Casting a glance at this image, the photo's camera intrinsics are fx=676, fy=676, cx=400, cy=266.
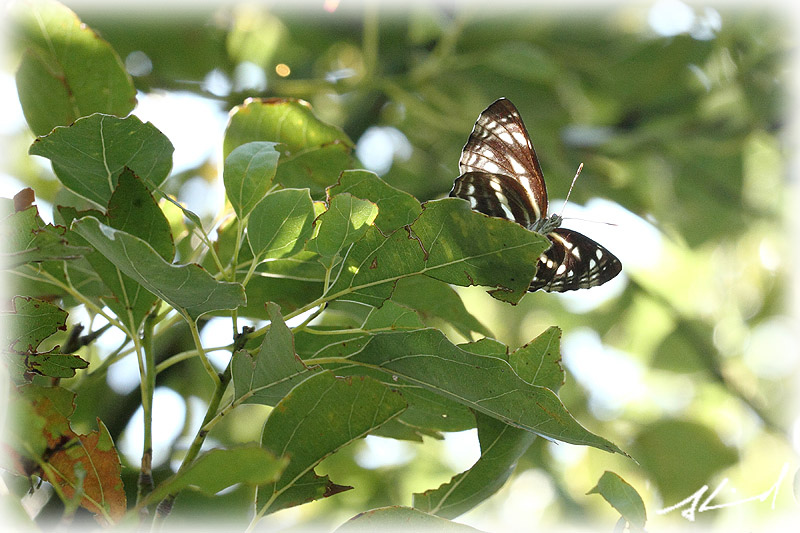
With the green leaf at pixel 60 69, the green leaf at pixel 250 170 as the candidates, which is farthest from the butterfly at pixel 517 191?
the green leaf at pixel 60 69

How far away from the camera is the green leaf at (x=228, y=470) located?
35 centimetres

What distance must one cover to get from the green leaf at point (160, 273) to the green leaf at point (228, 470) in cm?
12

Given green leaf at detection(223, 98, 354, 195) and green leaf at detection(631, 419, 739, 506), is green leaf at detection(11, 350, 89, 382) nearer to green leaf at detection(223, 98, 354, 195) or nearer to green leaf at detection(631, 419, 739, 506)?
green leaf at detection(223, 98, 354, 195)

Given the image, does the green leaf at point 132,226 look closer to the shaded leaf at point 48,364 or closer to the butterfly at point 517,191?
the shaded leaf at point 48,364

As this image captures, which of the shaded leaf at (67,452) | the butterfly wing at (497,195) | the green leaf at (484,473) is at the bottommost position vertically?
the green leaf at (484,473)

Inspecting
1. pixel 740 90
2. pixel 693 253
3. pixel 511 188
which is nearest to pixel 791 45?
pixel 740 90

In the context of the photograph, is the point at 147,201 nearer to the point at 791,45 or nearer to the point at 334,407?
the point at 334,407

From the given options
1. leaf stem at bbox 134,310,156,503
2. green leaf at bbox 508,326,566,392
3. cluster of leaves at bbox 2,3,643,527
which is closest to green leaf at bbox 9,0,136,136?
cluster of leaves at bbox 2,3,643,527

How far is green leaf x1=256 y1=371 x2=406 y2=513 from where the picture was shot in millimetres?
463

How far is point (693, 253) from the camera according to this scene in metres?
1.78

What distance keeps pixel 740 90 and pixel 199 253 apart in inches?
52.0

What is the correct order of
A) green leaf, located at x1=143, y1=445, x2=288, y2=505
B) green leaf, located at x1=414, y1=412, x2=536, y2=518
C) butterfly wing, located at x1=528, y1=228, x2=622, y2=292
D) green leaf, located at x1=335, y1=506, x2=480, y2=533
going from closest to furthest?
green leaf, located at x1=143, y1=445, x2=288, y2=505
green leaf, located at x1=335, y1=506, x2=480, y2=533
green leaf, located at x1=414, y1=412, x2=536, y2=518
butterfly wing, located at x1=528, y1=228, x2=622, y2=292

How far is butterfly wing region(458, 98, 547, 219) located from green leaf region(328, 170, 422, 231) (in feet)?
0.72

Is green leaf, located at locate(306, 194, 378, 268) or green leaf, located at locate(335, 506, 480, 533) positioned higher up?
green leaf, located at locate(306, 194, 378, 268)
